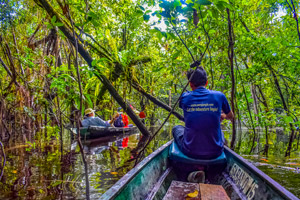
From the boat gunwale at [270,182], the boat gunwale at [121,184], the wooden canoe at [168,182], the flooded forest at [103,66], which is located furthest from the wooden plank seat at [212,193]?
the flooded forest at [103,66]

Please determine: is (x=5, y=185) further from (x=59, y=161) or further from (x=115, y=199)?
(x=115, y=199)

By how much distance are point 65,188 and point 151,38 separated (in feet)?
29.6

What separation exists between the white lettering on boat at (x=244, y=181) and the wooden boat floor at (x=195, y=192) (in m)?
0.25

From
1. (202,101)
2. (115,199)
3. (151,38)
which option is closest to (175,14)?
(202,101)

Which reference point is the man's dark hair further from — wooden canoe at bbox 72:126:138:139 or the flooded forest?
wooden canoe at bbox 72:126:138:139

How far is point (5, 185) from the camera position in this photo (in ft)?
11.1

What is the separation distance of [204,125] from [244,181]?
0.79 metres

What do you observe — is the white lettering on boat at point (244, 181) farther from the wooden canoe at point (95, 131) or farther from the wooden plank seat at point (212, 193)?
the wooden canoe at point (95, 131)

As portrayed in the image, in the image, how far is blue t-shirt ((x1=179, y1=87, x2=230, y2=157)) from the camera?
105 inches

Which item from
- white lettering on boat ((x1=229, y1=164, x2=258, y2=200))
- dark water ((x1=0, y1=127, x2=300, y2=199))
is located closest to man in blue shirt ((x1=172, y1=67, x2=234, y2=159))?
white lettering on boat ((x1=229, y1=164, x2=258, y2=200))

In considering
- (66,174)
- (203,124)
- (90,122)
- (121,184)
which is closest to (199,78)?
(203,124)

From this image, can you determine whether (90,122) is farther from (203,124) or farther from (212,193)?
(212,193)

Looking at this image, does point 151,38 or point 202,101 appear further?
point 151,38

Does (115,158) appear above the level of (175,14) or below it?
below
